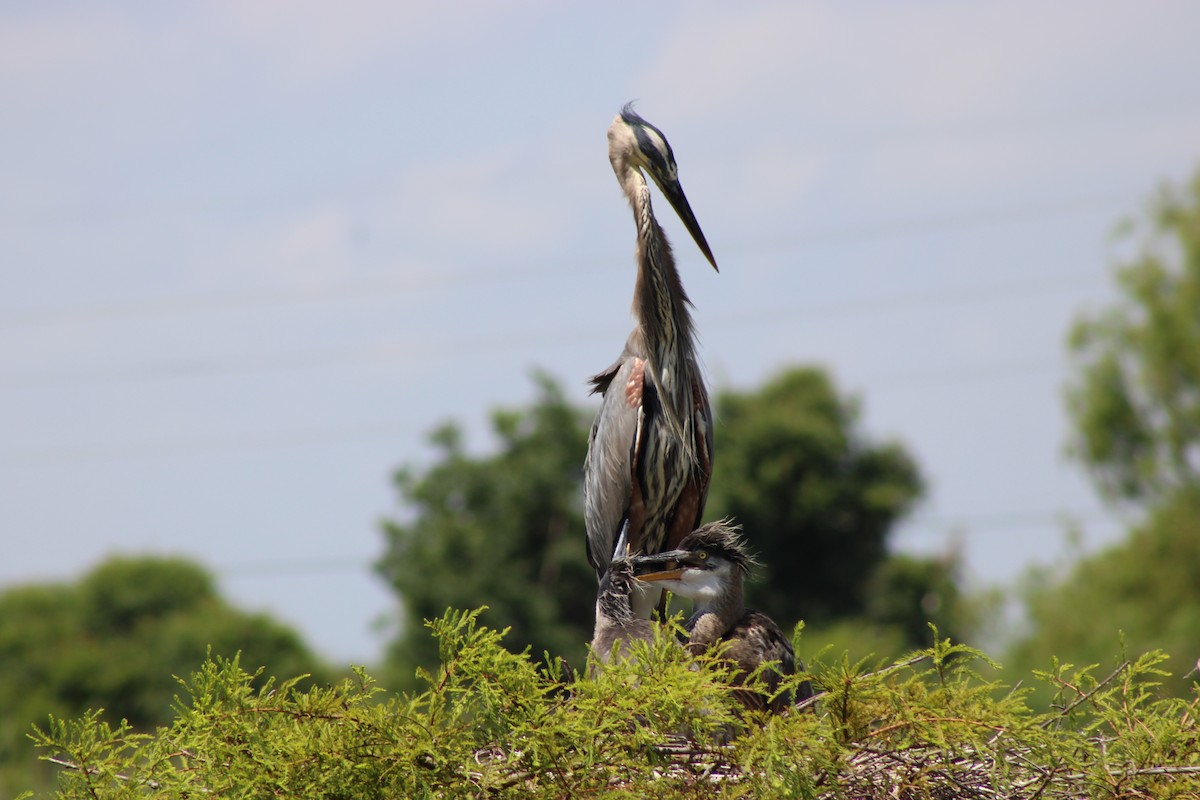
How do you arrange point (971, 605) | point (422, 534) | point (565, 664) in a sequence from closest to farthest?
1. point (565, 664)
2. point (422, 534)
3. point (971, 605)

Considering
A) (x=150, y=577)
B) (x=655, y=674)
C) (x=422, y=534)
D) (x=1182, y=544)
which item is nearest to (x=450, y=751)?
(x=655, y=674)

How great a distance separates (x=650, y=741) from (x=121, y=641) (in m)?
41.2

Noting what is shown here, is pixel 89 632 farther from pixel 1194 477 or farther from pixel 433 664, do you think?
pixel 1194 477

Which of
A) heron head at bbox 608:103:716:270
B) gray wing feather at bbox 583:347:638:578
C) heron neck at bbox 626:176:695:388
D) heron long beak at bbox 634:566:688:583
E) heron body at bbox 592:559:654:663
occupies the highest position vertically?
heron head at bbox 608:103:716:270

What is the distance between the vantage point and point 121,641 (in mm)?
42625

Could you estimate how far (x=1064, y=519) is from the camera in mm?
37031

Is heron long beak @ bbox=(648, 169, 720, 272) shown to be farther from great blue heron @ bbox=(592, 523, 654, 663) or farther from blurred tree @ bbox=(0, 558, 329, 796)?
blurred tree @ bbox=(0, 558, 329, 796)

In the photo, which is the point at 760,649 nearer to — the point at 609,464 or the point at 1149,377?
the point at 609,464

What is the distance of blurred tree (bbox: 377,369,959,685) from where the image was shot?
34844 mm

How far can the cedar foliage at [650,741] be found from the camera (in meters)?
4.23

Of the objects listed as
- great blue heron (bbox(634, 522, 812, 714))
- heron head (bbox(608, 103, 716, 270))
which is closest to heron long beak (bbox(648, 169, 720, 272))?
heron head (bbox(608, 103, 716, 270))

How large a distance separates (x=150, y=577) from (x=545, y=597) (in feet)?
55.4

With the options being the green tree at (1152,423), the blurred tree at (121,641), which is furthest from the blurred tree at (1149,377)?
the blurred tree at (121,641)

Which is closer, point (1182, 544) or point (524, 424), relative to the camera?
point (1182, 544)
